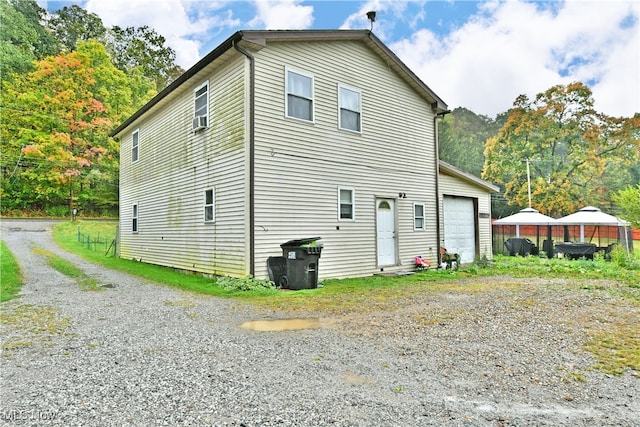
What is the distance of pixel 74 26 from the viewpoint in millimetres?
34781

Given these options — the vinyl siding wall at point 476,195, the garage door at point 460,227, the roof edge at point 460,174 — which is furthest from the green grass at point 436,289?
the roof edge at point 460,174

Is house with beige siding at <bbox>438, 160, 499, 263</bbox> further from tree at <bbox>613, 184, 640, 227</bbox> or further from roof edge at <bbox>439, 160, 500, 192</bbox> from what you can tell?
tree at <bbox>613, 184, 640, 227</bbox>

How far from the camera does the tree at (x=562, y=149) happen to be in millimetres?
28359

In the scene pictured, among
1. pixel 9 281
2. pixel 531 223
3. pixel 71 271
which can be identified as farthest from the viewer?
pixel 531 223

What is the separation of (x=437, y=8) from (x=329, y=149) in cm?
1289

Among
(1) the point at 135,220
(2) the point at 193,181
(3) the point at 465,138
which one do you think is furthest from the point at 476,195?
(3) the point at 465,138

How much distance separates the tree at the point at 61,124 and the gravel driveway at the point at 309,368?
2328cm

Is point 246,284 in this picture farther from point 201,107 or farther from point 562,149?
point 562,149

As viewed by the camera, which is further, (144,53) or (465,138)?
(465,138)

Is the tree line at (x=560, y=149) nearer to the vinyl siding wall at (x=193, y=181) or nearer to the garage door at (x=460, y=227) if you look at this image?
the garage door at (x=460, y=227)

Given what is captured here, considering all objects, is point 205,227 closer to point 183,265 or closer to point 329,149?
point 183,265

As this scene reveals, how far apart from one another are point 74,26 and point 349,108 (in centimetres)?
3629

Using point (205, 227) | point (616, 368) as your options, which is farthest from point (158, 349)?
point (205, 227)

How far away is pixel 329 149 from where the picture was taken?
33.5 feet
